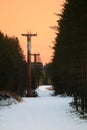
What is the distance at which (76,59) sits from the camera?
43.2 m

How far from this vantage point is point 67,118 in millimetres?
23562

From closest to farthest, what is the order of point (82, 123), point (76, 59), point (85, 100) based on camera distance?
point (82, 123)
point (85, 100)
point (76, 59)

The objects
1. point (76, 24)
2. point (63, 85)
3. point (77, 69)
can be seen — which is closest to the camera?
point (76, 24)

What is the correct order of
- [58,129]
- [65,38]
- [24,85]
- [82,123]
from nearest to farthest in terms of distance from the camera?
[58,129], [82,123], [65,38], [24,85]

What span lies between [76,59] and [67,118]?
1997 centimetres

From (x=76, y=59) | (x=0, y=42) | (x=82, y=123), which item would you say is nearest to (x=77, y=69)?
(x=76, y=59)

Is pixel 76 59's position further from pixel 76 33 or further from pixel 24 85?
pixel 24 85

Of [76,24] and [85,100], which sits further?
[76,24]

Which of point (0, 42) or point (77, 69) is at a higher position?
point (0, 42)

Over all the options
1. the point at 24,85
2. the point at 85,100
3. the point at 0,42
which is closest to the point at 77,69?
the point at 0,42

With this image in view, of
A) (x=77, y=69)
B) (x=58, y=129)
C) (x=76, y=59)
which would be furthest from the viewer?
(x=77, y=69)

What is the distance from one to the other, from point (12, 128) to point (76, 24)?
602 inches

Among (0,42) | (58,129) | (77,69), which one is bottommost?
(58,129)

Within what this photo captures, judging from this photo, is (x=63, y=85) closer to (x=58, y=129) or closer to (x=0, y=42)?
(x=0, y=42)
